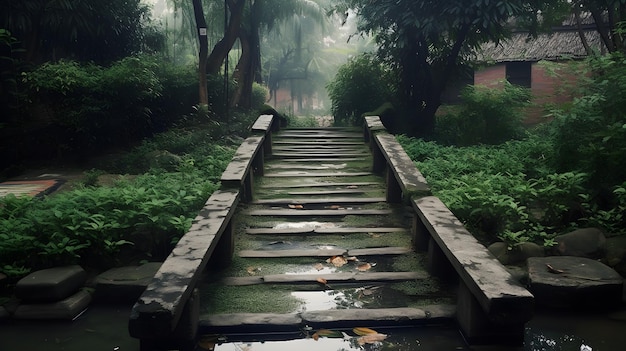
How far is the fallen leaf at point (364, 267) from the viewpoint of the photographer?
4.23 m

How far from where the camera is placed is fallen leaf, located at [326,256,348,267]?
4.34 metres

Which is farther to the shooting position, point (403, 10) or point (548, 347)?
point (403, 10)

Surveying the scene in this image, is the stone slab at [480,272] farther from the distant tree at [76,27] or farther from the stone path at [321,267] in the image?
the distant tree at [76,27]

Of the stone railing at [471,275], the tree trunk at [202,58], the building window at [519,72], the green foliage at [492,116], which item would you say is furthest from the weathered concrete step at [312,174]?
the building window at [519,72]

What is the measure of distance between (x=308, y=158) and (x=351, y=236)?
3.32 meters

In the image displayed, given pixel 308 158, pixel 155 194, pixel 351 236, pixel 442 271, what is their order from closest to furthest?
pixel 442 271 → pixel 351 236 → pixel 155 194 → pixel 308 158

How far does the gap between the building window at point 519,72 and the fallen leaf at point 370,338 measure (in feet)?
53.1

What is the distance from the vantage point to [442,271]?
4023 mm

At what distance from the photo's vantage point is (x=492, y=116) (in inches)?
420

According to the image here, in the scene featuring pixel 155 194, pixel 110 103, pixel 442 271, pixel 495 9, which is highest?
pixel 495 9

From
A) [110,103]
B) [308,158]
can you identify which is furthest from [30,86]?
[308,158]

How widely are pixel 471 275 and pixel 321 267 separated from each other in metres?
1.50

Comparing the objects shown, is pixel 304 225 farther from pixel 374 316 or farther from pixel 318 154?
pixel 318 154

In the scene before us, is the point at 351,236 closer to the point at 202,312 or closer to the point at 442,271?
the point at 442,271
